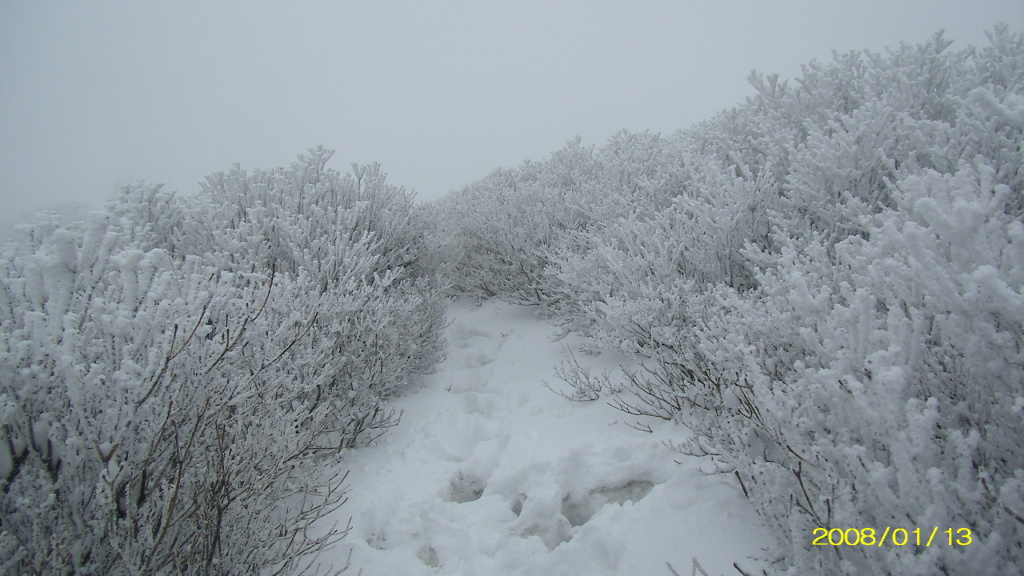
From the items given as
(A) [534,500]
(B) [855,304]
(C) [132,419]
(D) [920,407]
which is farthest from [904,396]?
(C) [132,419]

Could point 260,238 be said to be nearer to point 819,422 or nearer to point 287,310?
point 287,310

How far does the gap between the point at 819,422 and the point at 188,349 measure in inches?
89.0

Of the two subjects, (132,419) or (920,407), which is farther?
(132,419)

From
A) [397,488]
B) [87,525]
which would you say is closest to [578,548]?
[397,488]

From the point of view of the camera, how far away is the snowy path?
6.13 feet

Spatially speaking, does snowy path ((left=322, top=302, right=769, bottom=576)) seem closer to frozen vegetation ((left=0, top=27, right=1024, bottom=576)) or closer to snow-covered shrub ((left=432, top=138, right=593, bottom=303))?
frozen vegetation ((left=0, top=27, right=1024, bottom=576))

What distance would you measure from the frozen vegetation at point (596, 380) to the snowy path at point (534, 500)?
17mm

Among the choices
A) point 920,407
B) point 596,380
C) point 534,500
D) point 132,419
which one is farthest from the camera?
point 596,380

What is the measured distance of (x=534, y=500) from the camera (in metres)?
2.34

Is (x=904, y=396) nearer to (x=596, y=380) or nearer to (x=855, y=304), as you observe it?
(x=855, y=304)
